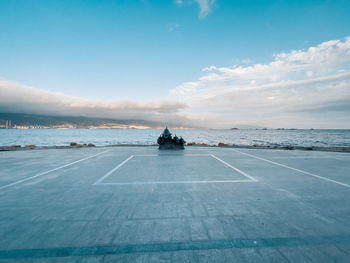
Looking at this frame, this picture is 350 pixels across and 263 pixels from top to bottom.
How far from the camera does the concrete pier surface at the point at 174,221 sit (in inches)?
96.3

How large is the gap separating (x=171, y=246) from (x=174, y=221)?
75cm

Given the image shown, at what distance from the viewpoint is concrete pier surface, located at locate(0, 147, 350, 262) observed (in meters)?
2.45

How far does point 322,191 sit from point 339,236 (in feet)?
9.34

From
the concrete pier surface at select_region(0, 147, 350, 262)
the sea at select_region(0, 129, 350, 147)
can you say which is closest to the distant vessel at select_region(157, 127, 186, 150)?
the concrete pier surface at select_region(0, 147, 350, 262)

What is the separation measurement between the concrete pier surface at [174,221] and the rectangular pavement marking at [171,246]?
0.6 inches

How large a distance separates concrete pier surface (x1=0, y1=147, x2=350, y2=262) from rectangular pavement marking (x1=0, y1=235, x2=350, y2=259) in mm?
16

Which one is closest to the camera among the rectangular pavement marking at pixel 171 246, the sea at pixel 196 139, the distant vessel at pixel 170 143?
the rectangular pavement marking at pixel 171 246

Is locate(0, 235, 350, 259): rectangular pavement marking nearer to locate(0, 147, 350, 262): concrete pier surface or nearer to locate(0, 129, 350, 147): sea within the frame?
locate(0, 147, 350, 262): concrete pier surface

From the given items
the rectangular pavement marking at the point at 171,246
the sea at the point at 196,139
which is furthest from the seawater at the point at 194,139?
the rectangular pavement marking at the point at 171,246

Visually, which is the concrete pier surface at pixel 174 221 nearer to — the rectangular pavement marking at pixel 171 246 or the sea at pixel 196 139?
the rectangular pavement marking at pixel 171 246

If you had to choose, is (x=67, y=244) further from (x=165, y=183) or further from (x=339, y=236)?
(x=339, y=236)

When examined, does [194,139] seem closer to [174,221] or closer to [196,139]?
[196,139]

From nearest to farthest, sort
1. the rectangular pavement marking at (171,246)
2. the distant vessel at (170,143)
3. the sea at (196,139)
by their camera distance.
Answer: the rectangular pavement marking at (171,246) < the distant vessel at (170,143) < the sea at (196,139)

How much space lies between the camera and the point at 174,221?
3348 millimetres
